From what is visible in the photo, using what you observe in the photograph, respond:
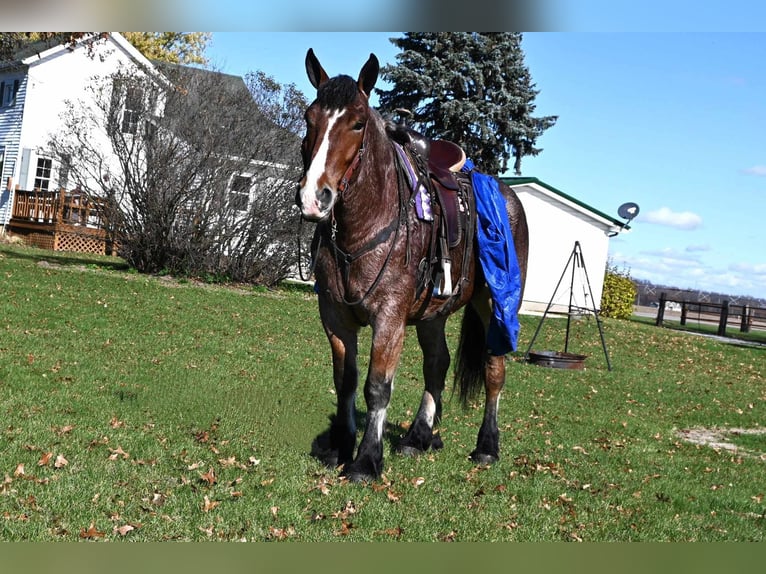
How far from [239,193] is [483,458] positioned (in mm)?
14740

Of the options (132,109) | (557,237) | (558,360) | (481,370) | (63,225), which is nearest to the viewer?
(481,370)

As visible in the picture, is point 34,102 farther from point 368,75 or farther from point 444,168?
point 368,75

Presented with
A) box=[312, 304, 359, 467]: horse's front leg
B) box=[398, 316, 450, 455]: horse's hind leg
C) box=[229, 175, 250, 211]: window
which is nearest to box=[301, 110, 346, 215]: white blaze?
box=[312, 304, 359, 467]: horse's front leg

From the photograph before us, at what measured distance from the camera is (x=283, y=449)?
640cm

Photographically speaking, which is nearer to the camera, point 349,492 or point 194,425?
point 349,492

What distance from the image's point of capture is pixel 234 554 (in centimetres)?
287

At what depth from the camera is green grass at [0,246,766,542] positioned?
15.5 ft

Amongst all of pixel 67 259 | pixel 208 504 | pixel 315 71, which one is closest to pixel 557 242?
pixel 67 259

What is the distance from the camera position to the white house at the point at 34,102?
1196 inches

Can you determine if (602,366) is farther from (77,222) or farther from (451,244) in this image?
(77,222)

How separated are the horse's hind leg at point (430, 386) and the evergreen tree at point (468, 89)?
27.1m

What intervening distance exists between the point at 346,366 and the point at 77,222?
2247 cm

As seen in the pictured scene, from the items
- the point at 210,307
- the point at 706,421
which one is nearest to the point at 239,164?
the point at 210,307

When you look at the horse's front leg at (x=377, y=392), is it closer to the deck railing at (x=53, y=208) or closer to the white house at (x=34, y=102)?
the deck railing at (x=53, y=208)
